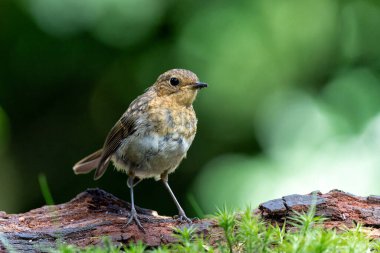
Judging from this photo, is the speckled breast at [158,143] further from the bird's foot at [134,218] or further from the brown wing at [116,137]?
the bird's foot at [134,218]

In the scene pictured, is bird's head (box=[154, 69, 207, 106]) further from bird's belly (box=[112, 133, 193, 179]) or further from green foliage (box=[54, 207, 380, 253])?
green foliage (box=[54, 207, 380, 253])

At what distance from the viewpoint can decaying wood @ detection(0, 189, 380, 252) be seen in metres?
4.56

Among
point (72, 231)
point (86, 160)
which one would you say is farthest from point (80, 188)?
point (72, 231)

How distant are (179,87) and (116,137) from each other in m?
0.65

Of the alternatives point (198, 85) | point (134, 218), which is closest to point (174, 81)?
point (198, 85)

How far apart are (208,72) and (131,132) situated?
187 centimetres

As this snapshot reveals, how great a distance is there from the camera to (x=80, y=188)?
7.80m

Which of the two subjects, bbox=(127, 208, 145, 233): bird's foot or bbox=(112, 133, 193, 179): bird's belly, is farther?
bbox=(112, 133, 193, 179): bird's belly

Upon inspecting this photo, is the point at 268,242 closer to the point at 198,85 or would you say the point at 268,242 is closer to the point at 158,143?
the point at 158,143

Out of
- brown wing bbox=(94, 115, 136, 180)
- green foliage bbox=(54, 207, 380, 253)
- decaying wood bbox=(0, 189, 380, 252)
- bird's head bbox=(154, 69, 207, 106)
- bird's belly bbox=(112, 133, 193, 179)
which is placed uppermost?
bird's head bbox=(154, 69, 207, 106)

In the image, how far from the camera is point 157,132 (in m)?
5.84

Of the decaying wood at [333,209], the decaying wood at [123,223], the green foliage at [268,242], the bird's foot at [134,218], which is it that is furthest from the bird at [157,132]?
the green foliage at [268,242]

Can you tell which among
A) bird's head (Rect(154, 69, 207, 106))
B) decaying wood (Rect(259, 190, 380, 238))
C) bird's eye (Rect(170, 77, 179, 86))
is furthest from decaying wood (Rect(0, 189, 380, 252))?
bird's eye (Rect(170, 77, 179, 86))

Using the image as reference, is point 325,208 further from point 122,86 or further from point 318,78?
point 122,86
